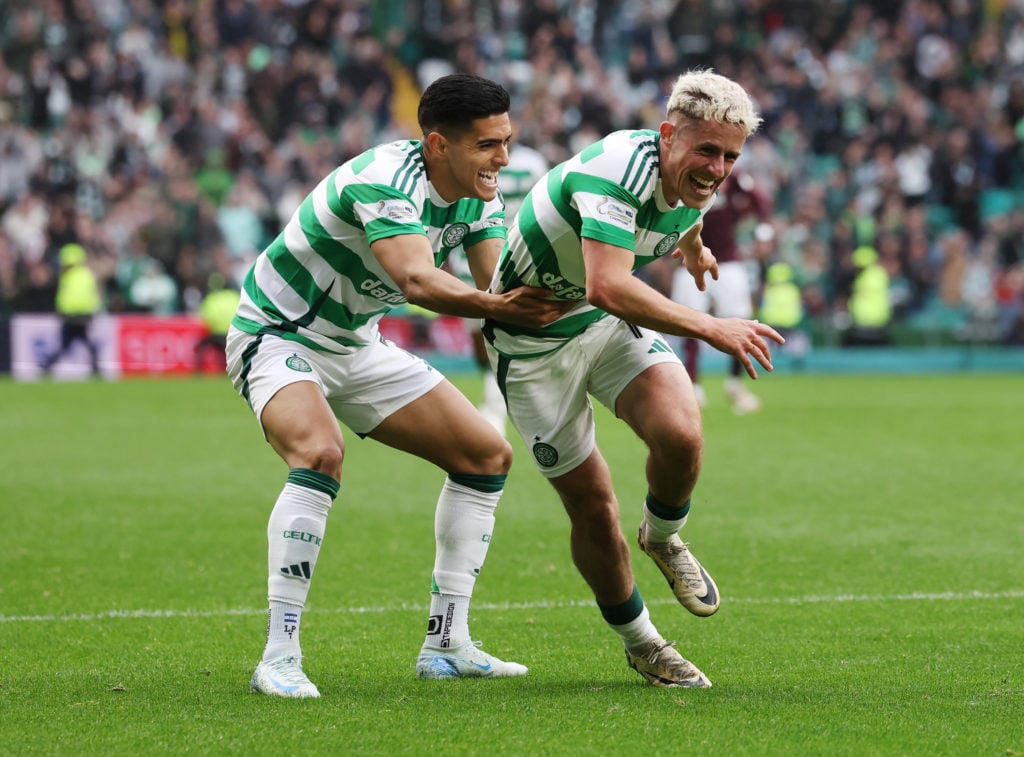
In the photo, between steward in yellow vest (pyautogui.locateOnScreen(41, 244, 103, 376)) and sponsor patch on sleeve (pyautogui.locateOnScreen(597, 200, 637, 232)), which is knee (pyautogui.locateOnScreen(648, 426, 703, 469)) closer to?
sponsor patch on sleeve (pyautogui.locateOnScreen(597, 200, 637, 232))

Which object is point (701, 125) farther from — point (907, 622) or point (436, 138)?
point (907, 622)

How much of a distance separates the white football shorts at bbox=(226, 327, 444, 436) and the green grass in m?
0.97

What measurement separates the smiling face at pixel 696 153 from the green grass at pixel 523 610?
5.66 feet

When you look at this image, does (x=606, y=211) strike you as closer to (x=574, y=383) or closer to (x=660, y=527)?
(x=574, y=383)

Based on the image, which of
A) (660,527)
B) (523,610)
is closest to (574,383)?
(660,527)

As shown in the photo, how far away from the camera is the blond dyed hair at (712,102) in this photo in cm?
510

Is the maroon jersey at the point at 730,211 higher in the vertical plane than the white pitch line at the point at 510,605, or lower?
higher

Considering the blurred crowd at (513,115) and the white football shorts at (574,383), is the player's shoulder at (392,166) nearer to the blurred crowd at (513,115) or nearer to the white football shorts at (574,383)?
the white football shorts at (574,383)

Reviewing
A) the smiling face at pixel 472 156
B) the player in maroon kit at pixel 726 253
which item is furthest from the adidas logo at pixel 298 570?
the player in maroon kit at pixel 726 253

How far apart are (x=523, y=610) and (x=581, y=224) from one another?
7.43 ft

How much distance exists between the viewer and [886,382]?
73.8 ft

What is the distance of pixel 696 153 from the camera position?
515cm

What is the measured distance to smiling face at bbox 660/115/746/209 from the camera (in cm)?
513

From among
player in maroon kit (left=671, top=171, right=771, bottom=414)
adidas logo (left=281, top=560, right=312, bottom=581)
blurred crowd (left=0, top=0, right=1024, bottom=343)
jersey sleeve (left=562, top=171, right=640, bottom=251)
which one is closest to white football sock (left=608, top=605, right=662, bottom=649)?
adidas logo (left=281, top=560, right=312, bottom=581)
